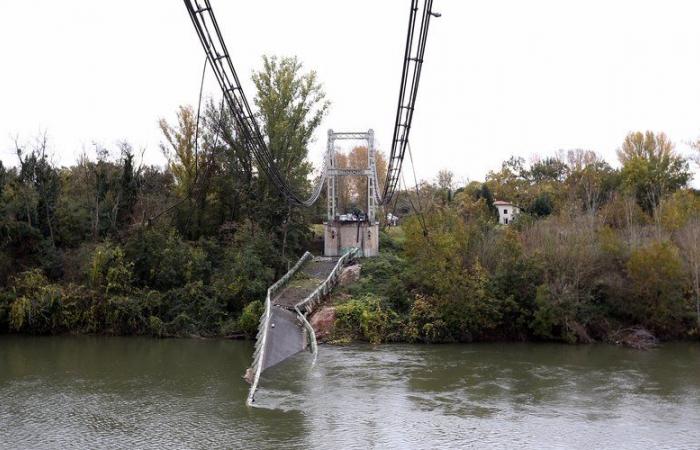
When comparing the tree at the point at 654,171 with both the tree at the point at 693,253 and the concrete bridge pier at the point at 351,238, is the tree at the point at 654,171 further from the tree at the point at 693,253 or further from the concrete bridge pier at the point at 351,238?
the concrete bridge pier at the point at 351,238

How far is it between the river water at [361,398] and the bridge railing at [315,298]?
33.1 inches

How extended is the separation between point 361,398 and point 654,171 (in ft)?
129

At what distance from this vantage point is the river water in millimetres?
16531

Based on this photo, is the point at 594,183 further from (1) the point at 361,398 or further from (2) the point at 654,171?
(1) the point at 361,398

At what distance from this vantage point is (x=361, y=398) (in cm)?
1966

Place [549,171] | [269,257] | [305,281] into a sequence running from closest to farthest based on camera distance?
[305,281] < [269,257] < [549,171]

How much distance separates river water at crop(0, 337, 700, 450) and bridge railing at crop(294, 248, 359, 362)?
2.76 feet

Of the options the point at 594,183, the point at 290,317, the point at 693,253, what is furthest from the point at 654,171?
the point at 290,317

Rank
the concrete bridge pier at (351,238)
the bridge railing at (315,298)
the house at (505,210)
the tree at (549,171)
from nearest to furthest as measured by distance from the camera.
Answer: the bridge railing at (315,298)
the concrete bridge pier at (351,238)
the house at (505,210)
the tree at (549,171)

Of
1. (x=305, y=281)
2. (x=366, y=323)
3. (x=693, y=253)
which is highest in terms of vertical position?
(x=693, y=253)

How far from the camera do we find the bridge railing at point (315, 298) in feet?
84.8

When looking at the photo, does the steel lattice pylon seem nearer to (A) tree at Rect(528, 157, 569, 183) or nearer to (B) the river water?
(B) the river water

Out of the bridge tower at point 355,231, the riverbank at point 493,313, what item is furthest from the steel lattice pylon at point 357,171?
the riverbank at point 493,313

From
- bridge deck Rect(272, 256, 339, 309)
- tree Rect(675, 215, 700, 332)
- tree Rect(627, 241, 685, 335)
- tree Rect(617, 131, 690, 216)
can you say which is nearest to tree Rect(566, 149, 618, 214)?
tree Rect(617, 131, 690, 216)
